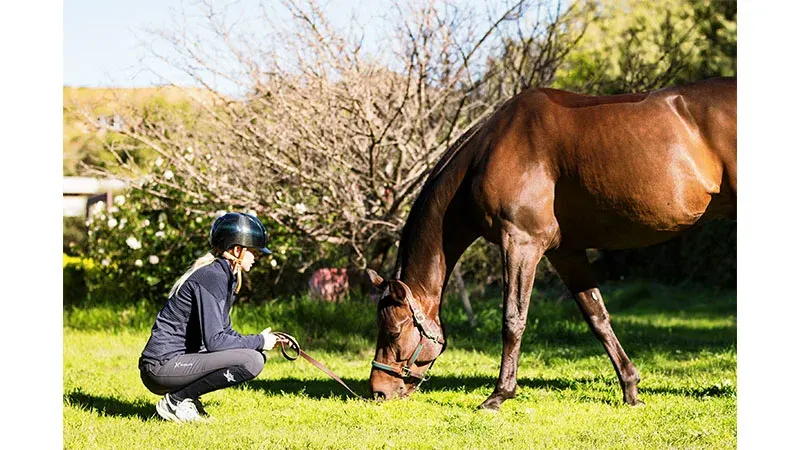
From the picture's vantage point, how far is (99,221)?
11.2 metres

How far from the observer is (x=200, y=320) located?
4902 mm

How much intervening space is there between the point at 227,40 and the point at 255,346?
13.5 feet

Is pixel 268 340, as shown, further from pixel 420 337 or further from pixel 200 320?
pixel 420 337

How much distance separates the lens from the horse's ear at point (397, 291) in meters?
5.67

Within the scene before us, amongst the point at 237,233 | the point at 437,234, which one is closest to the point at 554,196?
the point at 437,234

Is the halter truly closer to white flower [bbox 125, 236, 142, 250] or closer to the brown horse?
the brown horse

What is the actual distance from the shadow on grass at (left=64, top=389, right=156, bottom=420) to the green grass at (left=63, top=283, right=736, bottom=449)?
0.04ft

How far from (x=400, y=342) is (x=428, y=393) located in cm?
54

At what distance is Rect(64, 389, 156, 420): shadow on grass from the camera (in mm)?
5394

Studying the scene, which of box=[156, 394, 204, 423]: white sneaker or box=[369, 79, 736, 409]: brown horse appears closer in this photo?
box=[156, 394, 204, 423]: white sneaker

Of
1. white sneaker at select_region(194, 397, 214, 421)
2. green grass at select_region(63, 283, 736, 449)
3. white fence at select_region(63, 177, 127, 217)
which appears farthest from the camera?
white fence at select_region(63, 177, 127, 217)

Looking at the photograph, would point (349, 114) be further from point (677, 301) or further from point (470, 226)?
point (677, 301)

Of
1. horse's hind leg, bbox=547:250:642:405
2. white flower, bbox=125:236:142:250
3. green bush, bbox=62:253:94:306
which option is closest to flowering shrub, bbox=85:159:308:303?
white flower, bbox=125:236:142:250
